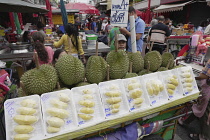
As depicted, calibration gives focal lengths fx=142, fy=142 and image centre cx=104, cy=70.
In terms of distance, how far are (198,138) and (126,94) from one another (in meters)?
1.94

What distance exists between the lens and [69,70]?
52.9 inches

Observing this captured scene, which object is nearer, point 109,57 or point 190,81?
point 109,57

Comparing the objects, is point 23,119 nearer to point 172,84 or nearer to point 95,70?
point 95,70

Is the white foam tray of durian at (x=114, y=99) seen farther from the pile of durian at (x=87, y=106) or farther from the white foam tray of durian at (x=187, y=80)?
the white foam tray of durian at (x=187, y=80)

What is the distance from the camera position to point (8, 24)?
10.4m

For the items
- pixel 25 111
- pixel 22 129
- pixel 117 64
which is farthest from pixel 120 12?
pixel 22 129

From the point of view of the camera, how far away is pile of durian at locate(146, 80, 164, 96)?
1485mm

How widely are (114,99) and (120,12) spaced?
149cm

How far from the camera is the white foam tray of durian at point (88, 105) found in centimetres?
121

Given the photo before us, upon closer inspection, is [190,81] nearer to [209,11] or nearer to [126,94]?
[126,94]

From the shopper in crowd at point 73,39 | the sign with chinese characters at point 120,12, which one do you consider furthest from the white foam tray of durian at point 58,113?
the shopper in crowd at point 73,39

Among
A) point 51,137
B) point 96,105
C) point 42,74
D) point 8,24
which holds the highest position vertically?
point 8,24

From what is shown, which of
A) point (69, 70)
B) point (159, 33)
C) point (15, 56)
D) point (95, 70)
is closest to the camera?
point (69, 70)

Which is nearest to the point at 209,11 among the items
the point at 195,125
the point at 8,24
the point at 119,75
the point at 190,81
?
the point at 195,125
